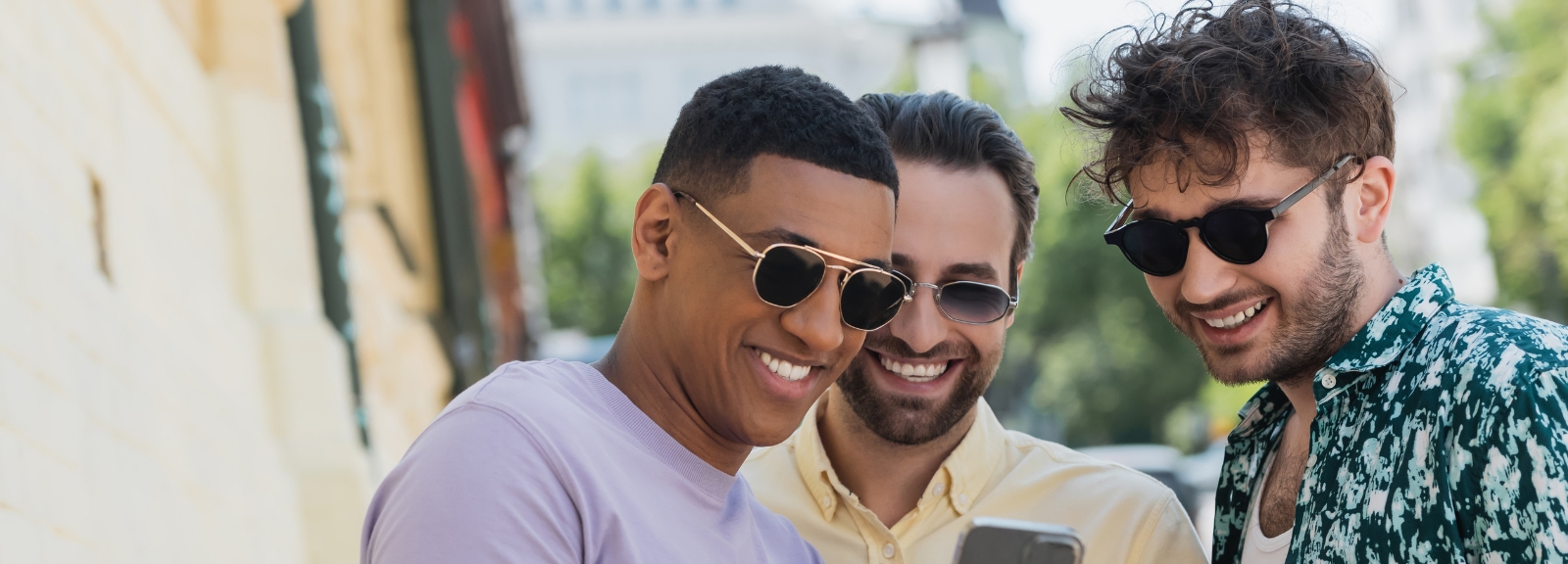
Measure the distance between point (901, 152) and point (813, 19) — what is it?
238ft

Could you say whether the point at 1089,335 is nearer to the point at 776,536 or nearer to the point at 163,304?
the point at 163,304

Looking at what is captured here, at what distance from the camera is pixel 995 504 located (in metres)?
3.13

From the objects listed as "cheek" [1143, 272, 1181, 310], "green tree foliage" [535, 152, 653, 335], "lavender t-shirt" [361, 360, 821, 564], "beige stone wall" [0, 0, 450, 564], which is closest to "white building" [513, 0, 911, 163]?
"green tree foliage" [535, 152, 653, 335]

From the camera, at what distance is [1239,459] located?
3.04 meters

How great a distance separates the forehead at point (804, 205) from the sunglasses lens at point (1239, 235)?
79 centimetres

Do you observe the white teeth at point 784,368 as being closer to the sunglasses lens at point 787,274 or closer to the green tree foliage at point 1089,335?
the sunglasses lens at point 787,274

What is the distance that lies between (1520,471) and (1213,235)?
0.77 metres

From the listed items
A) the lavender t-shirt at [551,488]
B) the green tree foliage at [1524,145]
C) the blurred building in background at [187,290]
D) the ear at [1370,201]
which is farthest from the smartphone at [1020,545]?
the green tree foliage at [1524,145]

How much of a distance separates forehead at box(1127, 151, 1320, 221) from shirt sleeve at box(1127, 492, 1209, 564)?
0.70 metres

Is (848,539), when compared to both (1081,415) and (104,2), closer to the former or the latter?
(104,2)

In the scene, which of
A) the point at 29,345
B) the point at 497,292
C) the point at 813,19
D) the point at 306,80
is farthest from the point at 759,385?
the point at 813,19

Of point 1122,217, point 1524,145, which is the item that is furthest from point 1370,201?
point 1524,145

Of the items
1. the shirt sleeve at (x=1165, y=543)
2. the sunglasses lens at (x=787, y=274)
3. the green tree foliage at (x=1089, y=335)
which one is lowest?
the green tree foliage at (x=1089, y=335)

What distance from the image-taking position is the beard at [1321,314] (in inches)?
102
